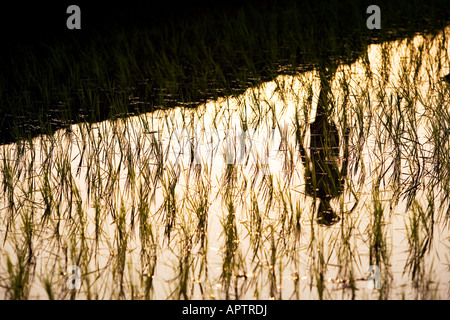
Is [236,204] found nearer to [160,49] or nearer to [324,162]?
[324,162]

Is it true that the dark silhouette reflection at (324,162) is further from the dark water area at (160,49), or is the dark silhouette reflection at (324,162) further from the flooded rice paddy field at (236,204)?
the dark water area at (160,49)

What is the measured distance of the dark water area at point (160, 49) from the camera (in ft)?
15.6

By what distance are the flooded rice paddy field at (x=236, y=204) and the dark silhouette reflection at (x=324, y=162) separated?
18mm

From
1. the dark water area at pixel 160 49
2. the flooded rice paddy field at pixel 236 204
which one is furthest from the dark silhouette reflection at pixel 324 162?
the dark water area at pixel 160 49

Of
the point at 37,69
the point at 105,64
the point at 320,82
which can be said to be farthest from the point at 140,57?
the point at 320,82

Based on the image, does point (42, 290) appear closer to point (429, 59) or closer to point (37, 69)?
point (37, 69)

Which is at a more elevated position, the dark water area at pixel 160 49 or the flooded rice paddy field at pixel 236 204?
the dark water area at pixel 160 49

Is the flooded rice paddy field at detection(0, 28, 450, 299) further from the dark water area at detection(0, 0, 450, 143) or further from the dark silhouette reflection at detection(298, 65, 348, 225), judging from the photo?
the dark water area at detection(0, 0, 450, 143)

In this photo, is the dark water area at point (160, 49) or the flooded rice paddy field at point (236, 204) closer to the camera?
the flooded rice paddy field at point (236, 204)

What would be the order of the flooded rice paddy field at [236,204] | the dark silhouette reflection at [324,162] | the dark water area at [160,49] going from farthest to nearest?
the dark water area at [160,49], the dark silhouette reflection at [324,162], the flooded rice paddy field at [236,204]

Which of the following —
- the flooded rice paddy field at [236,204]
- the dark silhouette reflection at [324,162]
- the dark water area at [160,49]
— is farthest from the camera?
the dark water area at [160,49]

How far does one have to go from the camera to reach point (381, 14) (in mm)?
7672

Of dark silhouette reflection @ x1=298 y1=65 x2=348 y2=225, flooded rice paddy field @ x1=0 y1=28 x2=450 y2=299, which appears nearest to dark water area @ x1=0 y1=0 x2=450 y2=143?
flooded rice paddy field @ x1=0 y1=28 x2=450 y2=299
